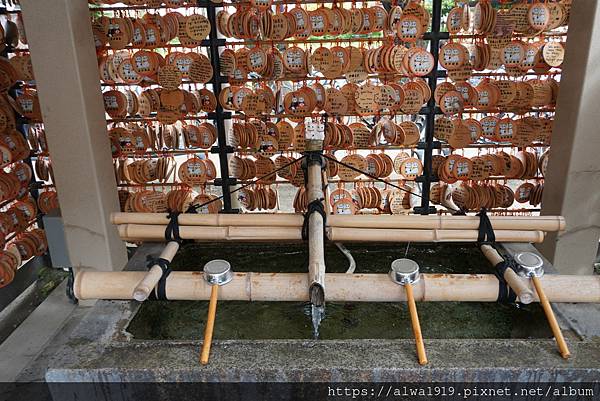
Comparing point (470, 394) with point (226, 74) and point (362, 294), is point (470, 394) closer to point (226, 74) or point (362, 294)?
point (362, 294)

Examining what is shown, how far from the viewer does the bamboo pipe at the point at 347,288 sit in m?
2.11

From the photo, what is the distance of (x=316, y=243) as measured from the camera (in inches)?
87.4

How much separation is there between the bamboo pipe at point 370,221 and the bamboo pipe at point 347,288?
468mm

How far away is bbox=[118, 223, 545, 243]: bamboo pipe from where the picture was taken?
2.53 m

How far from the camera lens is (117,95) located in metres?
4.64

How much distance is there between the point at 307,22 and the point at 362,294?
2.96 meters

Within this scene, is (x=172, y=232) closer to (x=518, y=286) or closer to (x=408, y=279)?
Result: (x=408, y=279)

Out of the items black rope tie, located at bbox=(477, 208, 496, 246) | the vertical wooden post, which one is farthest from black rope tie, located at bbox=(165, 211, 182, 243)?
the vertical wooden post

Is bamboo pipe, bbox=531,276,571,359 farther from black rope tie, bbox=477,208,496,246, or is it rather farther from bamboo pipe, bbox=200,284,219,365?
bamboo pipe, bbox=200,284,219,365

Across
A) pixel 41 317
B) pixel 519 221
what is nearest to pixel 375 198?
pixel 519 221

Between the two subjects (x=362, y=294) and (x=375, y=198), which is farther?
(x=375, y=198)

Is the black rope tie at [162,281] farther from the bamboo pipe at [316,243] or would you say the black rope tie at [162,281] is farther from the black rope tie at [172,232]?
the bamboo pipe at [316,243]

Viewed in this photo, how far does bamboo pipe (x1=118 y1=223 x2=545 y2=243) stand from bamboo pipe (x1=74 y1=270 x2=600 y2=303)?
0.40m

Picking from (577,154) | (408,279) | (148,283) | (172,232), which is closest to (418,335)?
(408,279)
